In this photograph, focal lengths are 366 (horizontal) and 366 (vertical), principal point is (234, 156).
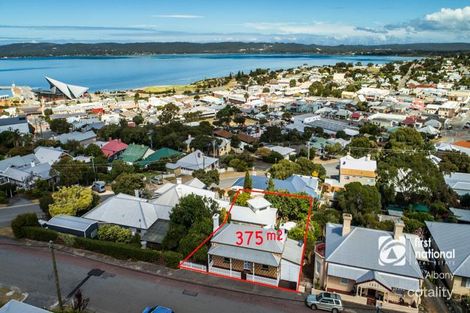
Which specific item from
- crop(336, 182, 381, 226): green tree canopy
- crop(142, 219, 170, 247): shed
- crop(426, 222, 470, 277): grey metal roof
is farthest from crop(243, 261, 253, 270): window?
crop(336, 182, 381, 226): green tree canopy

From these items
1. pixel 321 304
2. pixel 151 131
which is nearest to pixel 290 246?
pixel 321 304

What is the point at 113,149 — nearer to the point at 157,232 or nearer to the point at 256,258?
→ the point at 157,232

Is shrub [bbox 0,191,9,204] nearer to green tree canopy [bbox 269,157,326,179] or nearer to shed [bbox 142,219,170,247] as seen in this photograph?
shed [bbox 142,219,170,247]

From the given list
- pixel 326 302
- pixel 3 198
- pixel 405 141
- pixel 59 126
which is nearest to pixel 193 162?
pixel 3 198

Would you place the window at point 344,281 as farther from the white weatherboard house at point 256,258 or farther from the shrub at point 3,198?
the shrub at point 3,198

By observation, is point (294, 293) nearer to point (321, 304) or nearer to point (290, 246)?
point (321, 304)

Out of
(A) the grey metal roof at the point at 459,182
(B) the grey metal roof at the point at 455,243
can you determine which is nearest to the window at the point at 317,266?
(B) the grey metal roof at the point at 455,243
